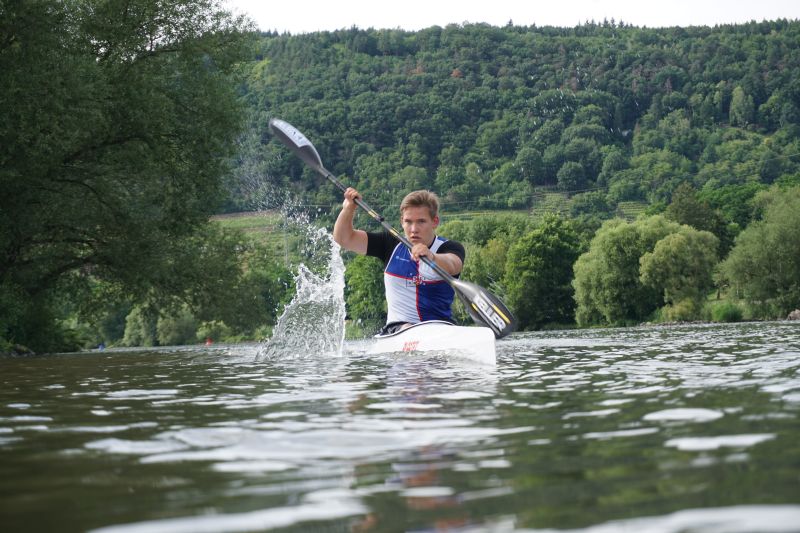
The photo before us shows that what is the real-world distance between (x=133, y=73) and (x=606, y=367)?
18017 mm

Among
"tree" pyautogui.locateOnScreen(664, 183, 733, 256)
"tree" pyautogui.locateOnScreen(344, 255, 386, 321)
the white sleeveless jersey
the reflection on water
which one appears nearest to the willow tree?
the white sleeveless jersey

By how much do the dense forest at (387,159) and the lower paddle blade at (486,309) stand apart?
12.0m

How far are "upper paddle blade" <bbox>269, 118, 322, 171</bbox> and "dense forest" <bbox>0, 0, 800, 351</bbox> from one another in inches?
283

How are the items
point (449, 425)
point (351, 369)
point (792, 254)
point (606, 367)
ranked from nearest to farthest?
point (449, 425) → point (606, 367) → point (351, 369) → point (792, 254)

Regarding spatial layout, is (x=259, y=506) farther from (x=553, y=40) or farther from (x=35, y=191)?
(x=553, y=40)

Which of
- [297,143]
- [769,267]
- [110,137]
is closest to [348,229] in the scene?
[297,143]

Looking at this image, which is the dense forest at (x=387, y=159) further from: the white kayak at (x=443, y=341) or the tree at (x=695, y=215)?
the white kayak at (x=443, y=341)

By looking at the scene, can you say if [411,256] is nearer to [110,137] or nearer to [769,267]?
[110,137]

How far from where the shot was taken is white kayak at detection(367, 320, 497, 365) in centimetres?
995

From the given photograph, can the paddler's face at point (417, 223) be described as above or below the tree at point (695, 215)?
below

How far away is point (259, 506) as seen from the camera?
9.84ft

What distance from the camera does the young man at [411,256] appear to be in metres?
10.8

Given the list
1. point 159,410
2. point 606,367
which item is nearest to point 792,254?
point 606,367

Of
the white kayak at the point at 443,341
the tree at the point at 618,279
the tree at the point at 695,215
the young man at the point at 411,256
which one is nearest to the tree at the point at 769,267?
the tree at the point at 618,279
